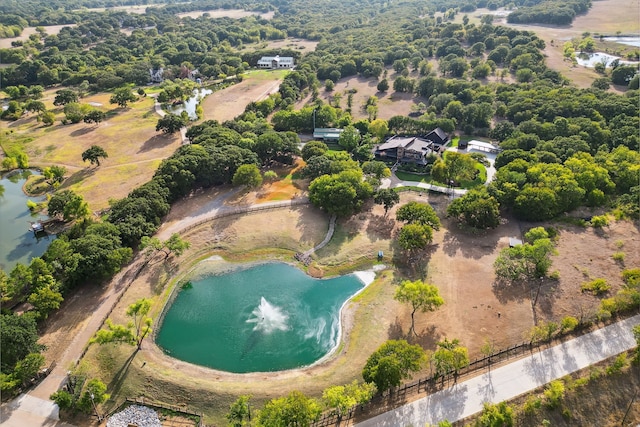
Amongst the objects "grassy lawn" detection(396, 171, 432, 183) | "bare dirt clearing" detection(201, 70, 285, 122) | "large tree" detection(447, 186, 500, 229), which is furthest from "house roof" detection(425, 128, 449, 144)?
"bare dirt clearing" detection(201, 70, 285, 122)

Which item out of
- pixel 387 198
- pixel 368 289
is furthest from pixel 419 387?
pixel 387 198

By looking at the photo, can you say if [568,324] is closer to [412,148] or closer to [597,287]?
[597,287]

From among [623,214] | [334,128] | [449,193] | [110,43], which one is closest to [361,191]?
[449,193]

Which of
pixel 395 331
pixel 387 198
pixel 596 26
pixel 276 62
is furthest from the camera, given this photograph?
pixel 596 26

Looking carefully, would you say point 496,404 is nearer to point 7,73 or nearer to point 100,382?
point 100,382

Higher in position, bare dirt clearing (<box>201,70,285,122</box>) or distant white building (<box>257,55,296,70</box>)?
distant white building (<box>257,55,296,70</box>)

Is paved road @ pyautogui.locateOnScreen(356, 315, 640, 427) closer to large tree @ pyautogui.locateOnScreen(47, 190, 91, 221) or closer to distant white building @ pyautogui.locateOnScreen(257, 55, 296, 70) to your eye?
large tree @ pyautogui.locateOnScreen(47, 190, 91, 221)
